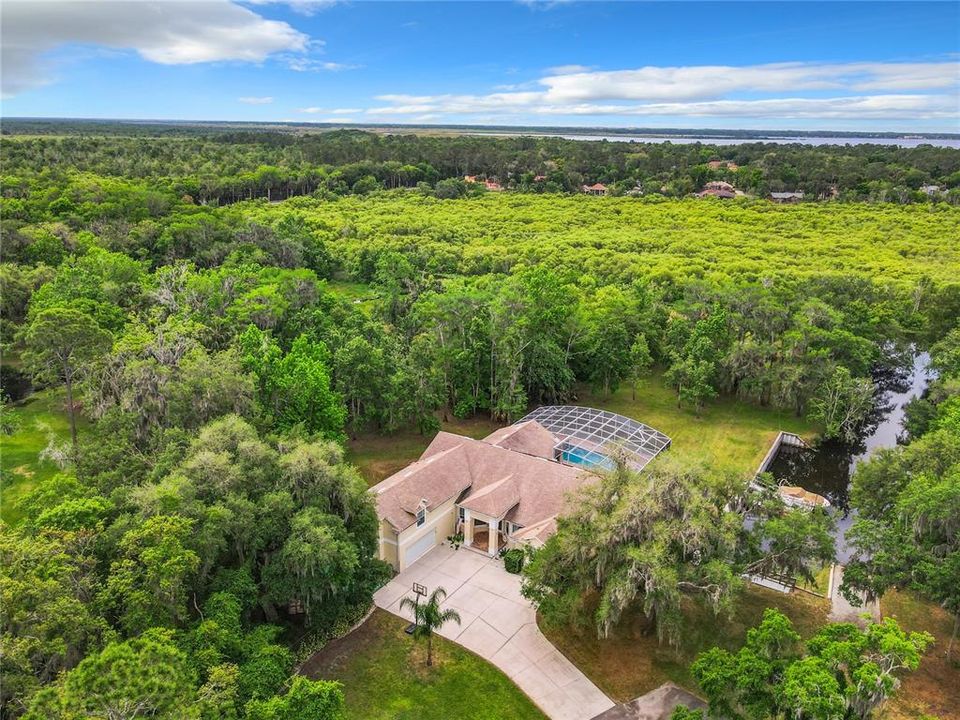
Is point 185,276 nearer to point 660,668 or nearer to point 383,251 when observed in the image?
point 383,251

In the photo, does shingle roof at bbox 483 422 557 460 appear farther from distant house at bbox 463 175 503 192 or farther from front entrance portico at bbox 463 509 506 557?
distant house at bbox 463 175 503 192

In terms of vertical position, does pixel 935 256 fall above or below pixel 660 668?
above

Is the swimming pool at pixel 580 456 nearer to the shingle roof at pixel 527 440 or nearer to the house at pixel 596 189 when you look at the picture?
the shingle roof at pixel 527 440

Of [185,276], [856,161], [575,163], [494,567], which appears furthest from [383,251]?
[856,161]

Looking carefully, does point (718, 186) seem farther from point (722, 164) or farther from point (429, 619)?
point (429, 619)

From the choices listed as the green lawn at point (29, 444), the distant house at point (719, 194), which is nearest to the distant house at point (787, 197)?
the distant house at point (719, 194)

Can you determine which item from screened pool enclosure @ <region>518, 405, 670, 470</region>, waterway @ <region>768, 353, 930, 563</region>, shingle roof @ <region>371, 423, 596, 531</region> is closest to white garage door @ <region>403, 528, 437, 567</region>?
shingle roof @ <region>371, 423, 596, 531</region>

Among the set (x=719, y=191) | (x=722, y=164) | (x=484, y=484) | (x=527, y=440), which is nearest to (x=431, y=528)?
(x=484, y=484)
